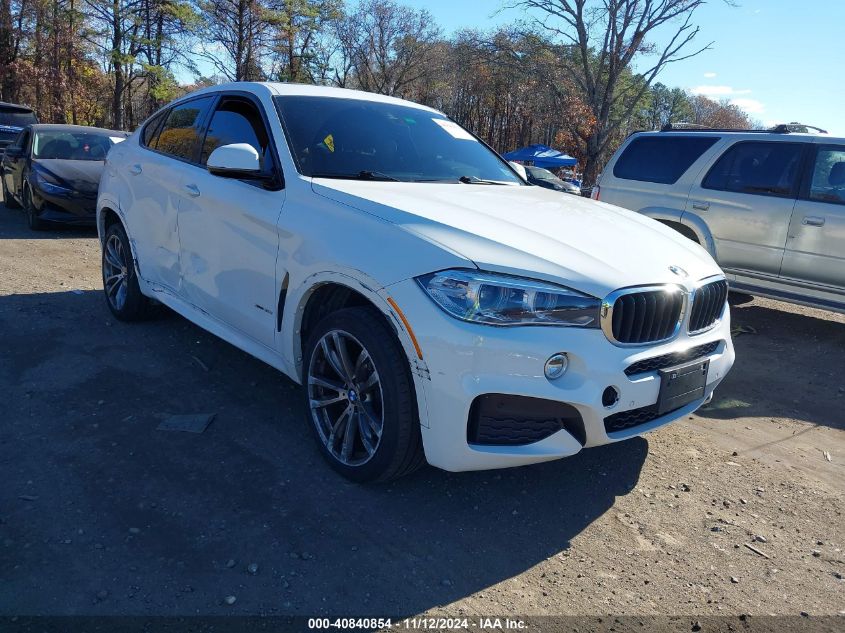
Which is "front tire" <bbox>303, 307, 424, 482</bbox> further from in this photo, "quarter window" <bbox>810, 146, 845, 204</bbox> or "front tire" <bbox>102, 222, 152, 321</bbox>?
"quarter window" <bbox>810, 146, 845, 204</bbox>

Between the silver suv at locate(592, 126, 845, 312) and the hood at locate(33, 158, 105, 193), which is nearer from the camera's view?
the silver suv at locate(592, 126, 845, 312)

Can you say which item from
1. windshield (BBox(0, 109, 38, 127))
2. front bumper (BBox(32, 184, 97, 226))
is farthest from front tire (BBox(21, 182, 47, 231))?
windshield (BBox(0, 109, 38, 127))

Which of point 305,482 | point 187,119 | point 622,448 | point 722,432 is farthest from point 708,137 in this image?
point 305,482

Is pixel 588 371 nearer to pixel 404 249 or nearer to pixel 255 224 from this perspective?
pixel 404 249

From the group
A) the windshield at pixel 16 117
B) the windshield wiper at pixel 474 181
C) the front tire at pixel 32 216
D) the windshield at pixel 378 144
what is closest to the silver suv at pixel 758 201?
the windshield at pixel 378 144

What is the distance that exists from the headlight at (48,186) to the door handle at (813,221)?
946 centimetres

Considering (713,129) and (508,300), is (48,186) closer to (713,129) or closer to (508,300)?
(713,129)

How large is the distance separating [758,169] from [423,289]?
5624 millimetres

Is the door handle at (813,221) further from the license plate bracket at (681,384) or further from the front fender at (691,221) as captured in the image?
the license plate bracket at (681,384)

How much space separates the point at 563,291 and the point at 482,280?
1.10ft

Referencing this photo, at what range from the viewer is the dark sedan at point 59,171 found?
955 cm

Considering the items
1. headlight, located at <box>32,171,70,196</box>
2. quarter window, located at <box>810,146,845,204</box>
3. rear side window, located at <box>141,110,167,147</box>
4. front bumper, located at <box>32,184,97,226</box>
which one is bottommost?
front bumper, located at <box>32,184,97,226</box>

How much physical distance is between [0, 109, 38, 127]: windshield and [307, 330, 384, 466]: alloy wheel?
65.5 feet

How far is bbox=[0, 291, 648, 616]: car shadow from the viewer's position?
2436 millimetres
